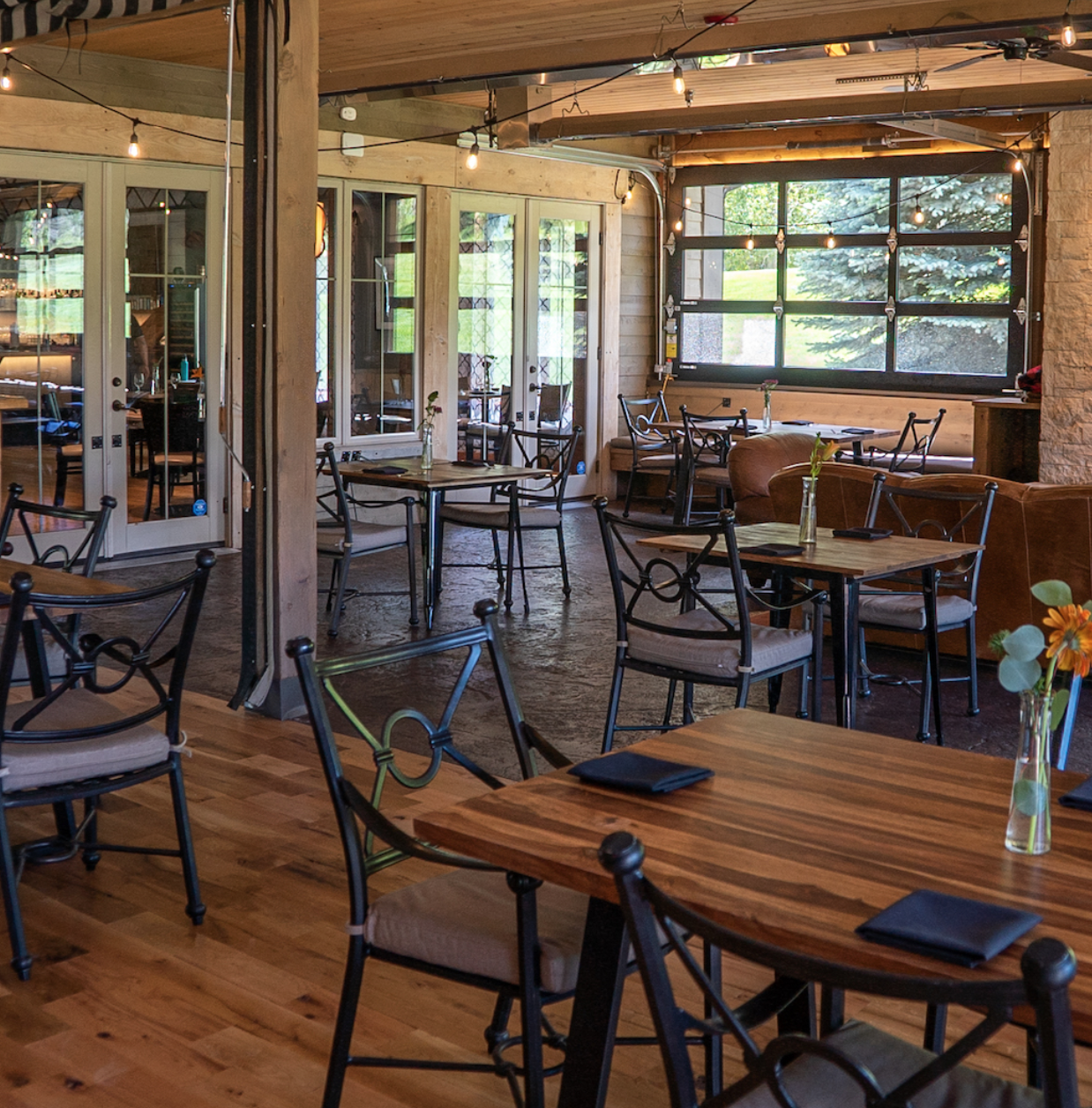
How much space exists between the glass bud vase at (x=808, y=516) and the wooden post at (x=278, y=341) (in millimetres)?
1771

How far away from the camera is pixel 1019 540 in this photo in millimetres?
5516

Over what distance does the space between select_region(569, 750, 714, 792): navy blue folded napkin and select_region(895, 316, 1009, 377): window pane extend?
9504 millimetres

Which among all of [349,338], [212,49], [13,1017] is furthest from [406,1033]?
[349,338]

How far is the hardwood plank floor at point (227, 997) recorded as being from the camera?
2.58 m

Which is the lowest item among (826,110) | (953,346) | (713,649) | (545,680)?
(545,680)

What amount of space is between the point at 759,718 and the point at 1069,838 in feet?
Result: 2.34

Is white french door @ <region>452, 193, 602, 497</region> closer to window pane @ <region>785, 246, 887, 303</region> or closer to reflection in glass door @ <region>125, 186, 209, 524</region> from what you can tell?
window pane @ <region>785, 246, 887, 303</region>

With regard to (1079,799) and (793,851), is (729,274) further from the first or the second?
(793,851)

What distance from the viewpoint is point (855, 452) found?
9461 mm

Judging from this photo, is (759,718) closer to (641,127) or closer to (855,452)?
(855,452)

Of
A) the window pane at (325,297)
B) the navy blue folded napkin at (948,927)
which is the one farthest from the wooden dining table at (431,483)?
the navy blue folded napkin at (948,927)

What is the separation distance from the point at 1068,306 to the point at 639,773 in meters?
8.20

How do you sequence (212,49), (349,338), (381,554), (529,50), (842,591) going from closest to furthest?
(842,591) < (529,50) < (212,49) < (381,554) < (349,338)

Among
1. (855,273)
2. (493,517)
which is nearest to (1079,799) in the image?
(493,517)
